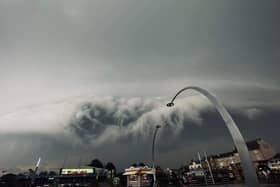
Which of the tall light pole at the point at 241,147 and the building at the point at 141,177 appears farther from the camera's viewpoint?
the building at the point at 141,177

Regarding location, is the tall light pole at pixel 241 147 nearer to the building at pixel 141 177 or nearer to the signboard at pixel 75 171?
the building at pixel 141 177

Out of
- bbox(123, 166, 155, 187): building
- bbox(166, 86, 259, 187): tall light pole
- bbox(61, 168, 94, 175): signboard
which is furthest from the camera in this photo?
bbox(61, 168, 94, 175): signboard

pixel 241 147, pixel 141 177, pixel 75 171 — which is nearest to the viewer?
pixel 241 147

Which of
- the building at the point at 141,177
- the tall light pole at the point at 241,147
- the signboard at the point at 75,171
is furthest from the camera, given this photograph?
the signboard at the point at 75,171

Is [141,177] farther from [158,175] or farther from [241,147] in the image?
[241,147]

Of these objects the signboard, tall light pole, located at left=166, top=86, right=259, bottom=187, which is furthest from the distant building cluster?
tall light pole, located at left=166, top=86, right=259, bottom=187

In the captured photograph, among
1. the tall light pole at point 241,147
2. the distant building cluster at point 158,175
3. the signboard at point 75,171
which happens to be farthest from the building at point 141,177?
the signboard at point 75,171

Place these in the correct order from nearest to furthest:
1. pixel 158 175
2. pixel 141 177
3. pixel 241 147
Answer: pixel 241 147
pixel 141 177
pixel 158 175

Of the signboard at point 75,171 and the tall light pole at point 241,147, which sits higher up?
the signboard at point 75,171

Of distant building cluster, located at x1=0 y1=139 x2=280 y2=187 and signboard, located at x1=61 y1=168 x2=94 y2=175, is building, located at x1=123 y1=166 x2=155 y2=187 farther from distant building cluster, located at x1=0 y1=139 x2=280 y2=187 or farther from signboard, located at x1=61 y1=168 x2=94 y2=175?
signboard, located at x1=61 y1=168 x2=94 y2=175

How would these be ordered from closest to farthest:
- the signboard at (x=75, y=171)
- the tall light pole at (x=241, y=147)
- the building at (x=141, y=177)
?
the tall light pole at (x=241, y=147), the building at (x=141, y=177), the signboard at (x=75, y=171)

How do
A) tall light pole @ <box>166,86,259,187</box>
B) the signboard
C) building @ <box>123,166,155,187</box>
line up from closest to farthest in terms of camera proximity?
tall light pole @ <box>166,86,259,187</box>, building @ <box>123,166,155,187</box>, the signboard

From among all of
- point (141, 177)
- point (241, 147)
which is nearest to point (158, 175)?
point (141, 177)
